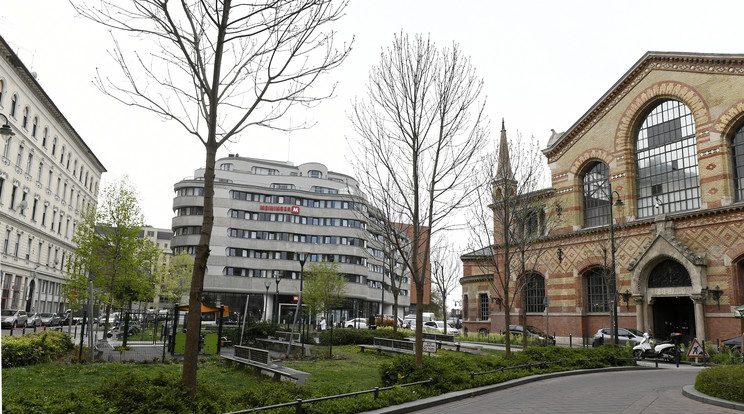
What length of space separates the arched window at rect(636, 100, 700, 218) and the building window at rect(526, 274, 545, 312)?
815 centimetres

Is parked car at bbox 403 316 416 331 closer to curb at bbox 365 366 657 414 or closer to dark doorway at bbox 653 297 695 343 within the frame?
dark doorway at bbox 653 297 695 343

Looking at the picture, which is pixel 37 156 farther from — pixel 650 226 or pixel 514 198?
→ pixel 650 226

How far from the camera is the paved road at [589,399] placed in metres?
10.6

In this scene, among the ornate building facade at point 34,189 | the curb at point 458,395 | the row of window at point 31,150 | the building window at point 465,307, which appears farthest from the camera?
the building window at point 465,307

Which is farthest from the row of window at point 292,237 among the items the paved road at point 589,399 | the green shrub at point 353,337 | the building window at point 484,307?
the paved road at point 589,399

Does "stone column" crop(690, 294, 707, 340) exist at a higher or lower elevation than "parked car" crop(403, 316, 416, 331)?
higher

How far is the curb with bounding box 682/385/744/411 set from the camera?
35.3 feet

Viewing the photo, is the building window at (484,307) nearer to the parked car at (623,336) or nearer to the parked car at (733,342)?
the parked car at (623,336)

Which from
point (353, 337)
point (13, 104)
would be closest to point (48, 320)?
point (13, 104)

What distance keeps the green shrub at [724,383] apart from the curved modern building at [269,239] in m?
51.2

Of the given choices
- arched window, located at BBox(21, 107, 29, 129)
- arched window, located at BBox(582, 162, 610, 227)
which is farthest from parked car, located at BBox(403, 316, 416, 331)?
arched window, located at BBox(21, 107, 29, 129)

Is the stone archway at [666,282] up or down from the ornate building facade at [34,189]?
down

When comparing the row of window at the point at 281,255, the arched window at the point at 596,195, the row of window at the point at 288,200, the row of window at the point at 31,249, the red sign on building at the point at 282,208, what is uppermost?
the row of window at the point at 288,200

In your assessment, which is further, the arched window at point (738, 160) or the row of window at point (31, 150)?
the row of window at point (31, 150)
